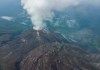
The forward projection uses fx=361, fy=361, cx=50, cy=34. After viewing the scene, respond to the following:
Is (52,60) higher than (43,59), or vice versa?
(52,60)

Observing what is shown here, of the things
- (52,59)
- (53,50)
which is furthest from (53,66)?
(53,50)

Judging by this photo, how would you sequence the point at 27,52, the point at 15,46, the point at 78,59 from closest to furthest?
the point at 78,59 → the point at 27,52 → the point at 15,46

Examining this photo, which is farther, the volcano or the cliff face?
the volcano

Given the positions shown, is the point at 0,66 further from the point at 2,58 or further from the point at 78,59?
the point at 78,59

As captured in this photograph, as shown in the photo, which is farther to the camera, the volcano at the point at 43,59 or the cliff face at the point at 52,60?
the volcano at the point at 43,59

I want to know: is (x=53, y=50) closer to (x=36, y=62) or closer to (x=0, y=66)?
(x=36, y=62)

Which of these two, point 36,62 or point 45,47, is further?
point 45,47

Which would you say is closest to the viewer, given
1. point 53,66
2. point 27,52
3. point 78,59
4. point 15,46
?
point 53,66

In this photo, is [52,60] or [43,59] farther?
[43,59]
